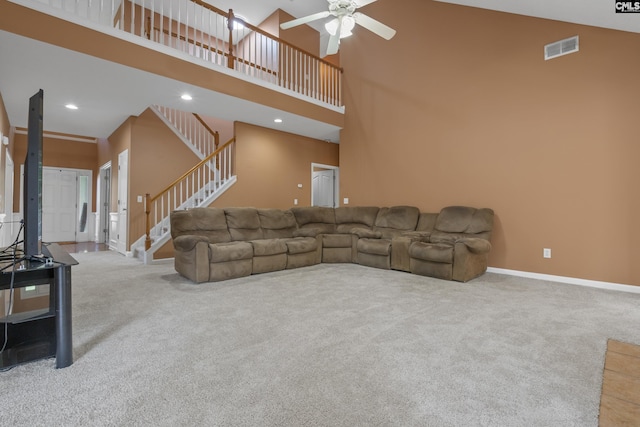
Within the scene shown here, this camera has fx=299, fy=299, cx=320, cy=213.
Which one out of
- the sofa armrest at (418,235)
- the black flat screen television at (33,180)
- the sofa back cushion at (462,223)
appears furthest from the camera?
the sofa armrest at (418,235)

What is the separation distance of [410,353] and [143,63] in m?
4.43

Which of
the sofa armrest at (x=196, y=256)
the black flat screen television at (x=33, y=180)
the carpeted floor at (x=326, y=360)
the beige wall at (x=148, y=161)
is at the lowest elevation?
the carpeted floor at (x=326, y=360)

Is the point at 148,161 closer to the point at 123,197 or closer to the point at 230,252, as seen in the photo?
the point at 123,197

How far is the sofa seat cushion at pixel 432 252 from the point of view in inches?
156

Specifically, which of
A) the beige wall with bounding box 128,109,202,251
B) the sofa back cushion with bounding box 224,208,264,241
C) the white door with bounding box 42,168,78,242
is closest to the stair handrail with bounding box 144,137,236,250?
the beige wall with bounding box 128,109,202,251

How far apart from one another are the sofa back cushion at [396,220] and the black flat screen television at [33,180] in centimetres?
447

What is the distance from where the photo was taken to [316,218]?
5.69 m

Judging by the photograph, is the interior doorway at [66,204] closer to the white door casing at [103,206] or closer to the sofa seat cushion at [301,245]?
the white door casing at [103,206]

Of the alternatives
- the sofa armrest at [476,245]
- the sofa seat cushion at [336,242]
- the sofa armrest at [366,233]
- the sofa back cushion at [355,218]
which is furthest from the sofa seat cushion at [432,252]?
the sofa back cushion at [355,218]

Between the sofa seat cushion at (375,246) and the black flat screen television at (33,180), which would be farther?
the sofa seat cushion at (375,246)

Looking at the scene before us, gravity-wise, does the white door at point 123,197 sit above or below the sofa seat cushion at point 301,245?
above

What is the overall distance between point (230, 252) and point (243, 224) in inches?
34.7

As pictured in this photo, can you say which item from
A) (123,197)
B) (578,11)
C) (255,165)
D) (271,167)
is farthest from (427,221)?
(123,197)

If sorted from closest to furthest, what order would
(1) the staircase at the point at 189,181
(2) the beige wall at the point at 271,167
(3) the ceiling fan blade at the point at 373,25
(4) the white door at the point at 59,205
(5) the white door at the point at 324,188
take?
(3) the ceiling fan blade at the point at 373,25 < (1) the staircase at the point at 189,181 < (2) the beige wall at the point at 271,167 < (4) the white door at the point at 59,205 < (5) the white door at the point at 324,188
